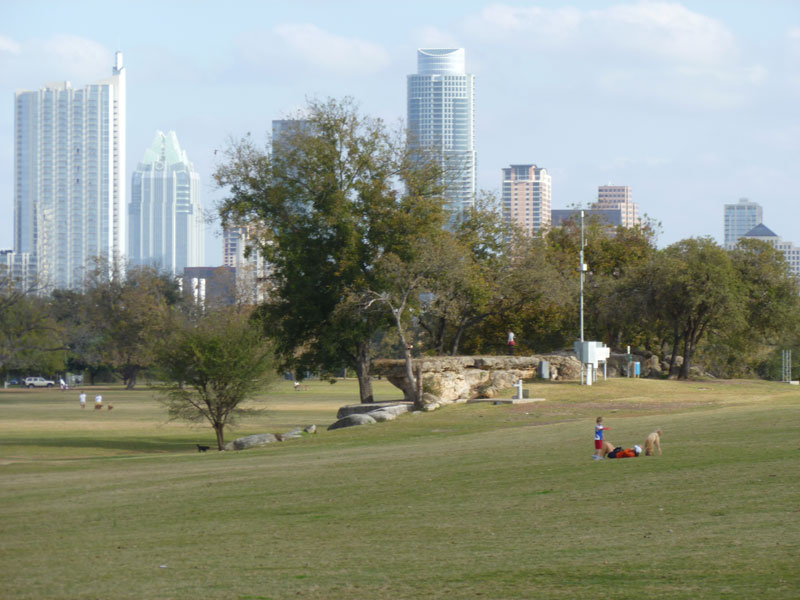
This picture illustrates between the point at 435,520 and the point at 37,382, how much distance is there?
135405mm

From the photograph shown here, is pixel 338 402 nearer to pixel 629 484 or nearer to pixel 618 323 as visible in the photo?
pixel 618 323

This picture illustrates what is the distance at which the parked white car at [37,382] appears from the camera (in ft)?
454

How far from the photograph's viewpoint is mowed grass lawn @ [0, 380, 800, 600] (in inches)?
416

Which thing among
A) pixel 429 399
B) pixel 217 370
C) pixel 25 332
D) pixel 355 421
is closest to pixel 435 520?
pixel 355 421

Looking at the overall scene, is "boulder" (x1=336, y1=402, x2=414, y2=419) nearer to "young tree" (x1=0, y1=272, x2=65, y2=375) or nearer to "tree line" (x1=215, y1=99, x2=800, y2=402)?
"tree line" (x1=215, y1=99, x2=800, y2=402)

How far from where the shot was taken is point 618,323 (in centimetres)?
6225

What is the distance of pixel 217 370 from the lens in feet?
148

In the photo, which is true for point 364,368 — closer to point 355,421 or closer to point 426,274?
point 426,274

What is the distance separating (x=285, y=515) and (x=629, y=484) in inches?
235

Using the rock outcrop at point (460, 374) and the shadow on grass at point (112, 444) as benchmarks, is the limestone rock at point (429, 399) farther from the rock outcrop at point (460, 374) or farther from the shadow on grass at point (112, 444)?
the shadow on grass at point (112, 444)

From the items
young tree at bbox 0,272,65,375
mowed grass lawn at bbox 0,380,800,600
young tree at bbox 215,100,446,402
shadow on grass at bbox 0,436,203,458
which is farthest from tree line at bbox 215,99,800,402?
young tree at bbox 0,272,65,375

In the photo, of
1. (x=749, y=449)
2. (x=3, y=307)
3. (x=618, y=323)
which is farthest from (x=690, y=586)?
(x=3, y=307)

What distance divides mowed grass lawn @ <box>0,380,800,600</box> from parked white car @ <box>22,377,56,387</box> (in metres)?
113

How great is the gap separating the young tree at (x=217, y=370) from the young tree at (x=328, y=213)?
507cm
